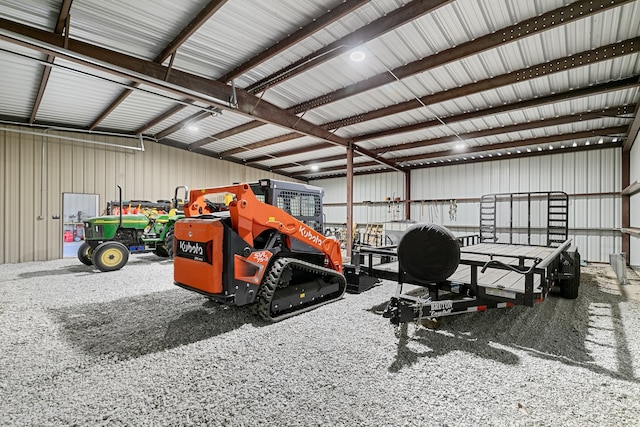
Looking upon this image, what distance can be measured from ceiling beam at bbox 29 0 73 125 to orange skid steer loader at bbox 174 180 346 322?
3.17 metres

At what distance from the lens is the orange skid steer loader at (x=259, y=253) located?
135 inches

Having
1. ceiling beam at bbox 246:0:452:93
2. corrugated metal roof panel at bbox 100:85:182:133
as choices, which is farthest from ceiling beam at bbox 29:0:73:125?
ceiling beam at bbox 246:0:452:93

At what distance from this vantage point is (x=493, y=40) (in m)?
4.59

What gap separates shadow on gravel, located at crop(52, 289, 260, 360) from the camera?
3127 millimetres

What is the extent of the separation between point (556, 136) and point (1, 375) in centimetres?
1274

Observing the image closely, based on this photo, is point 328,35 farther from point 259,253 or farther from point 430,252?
point 430,252

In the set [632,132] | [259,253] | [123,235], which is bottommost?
[123,235]

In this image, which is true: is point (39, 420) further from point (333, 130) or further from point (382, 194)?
point (382, 194)

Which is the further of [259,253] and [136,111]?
[136,111]

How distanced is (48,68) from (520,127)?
11719 millimetres

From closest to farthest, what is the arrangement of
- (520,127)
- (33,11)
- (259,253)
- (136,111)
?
1. (259,253)
2. (33,11)
3. (520,127)
4. (136,111)

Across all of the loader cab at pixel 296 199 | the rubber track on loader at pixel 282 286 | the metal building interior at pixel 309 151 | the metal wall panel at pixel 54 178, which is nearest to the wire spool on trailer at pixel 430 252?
the metal building interior at pixel 309 151

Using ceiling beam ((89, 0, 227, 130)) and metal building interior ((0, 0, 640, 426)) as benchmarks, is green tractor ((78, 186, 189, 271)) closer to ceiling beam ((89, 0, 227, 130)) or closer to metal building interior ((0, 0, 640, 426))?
metal building interior ((0, 0, 640, 426))

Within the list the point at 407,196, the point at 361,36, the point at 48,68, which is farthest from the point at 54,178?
the point at 407,196
